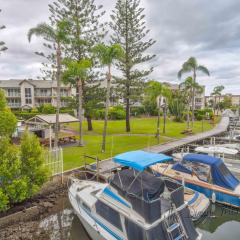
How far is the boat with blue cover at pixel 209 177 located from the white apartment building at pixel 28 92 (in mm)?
44700

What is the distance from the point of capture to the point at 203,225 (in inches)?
389

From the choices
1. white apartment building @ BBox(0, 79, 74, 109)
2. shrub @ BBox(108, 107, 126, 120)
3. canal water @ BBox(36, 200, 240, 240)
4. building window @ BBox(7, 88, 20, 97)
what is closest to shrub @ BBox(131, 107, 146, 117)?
shrub @ BBox(108, 107, 126, 120)

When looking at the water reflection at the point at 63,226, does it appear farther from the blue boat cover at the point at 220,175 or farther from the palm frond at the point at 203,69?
the palm frond at the point at 203,69

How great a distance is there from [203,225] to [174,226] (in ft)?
11.9

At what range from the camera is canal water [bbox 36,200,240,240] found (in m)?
8.83

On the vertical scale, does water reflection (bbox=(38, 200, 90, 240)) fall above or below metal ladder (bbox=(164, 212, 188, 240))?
below

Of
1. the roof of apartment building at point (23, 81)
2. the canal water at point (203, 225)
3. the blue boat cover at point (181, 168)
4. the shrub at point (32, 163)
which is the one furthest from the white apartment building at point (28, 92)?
the canal water at point (203, 225)

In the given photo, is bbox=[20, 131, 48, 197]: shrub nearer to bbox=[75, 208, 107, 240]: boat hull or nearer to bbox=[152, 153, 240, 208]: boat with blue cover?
bbox=[75, 208, 107, 240]: boat hull

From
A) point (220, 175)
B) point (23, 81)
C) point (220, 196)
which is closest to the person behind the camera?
point (220, 196)

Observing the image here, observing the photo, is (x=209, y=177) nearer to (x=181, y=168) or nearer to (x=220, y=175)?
(x=220, y=175)

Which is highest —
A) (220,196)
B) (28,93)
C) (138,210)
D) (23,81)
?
(23,81)

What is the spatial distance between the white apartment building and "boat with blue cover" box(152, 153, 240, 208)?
4470 centimetres

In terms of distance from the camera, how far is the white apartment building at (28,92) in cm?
5469

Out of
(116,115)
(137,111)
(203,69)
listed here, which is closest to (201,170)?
(203,69)
